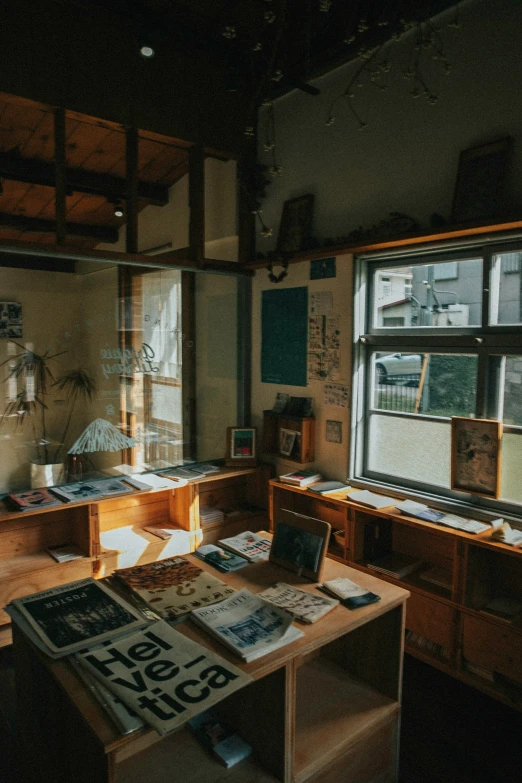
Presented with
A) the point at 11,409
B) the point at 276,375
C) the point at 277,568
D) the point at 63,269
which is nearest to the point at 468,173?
the point at 276,375

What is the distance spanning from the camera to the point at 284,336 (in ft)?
13.4

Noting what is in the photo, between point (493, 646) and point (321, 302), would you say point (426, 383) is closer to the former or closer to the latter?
point (321, 302)

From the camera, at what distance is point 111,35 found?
3379 millimetres

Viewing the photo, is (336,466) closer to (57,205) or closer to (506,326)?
(506,326)

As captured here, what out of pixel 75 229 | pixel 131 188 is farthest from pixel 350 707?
pixel 75 229

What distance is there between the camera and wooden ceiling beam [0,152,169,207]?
4.00 metres

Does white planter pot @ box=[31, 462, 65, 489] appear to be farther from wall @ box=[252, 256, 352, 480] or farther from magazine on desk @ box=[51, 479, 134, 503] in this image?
wall @ box=[252, 256, 352, 480]

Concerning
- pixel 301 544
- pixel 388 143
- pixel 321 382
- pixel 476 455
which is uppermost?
pixel 388 143

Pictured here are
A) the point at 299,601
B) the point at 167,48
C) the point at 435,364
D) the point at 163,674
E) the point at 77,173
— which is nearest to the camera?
the point at 163,674

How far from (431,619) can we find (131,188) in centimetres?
326

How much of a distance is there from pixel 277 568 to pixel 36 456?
79.7 inches

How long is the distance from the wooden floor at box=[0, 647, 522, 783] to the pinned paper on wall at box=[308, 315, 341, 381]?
1.90m

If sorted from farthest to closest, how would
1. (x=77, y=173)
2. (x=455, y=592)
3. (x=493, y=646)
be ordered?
(x=77, y=173) → (x=455, y=592) → (x=493, y=646)

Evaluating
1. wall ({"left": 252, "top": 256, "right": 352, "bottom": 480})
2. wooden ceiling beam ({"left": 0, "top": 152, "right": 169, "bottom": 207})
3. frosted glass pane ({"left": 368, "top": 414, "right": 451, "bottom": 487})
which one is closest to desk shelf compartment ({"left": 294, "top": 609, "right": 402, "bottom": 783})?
frosted glass pane ({"left": 368, "top": 414, "right": 451, "bottom": 487})
